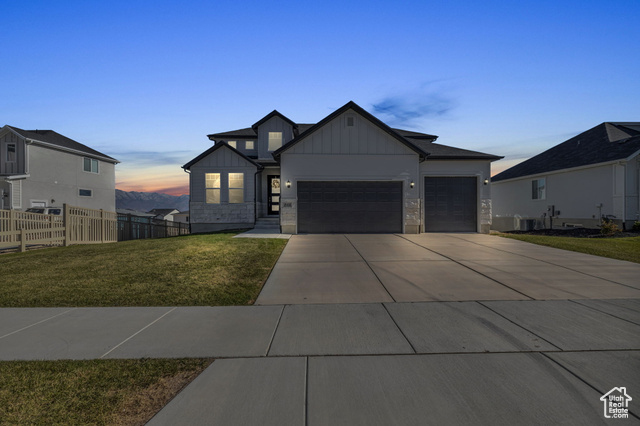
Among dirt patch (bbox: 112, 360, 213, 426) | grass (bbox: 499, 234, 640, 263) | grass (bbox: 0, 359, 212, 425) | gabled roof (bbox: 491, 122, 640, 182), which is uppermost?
gabled roof (bbox: 491, 122, 640, 182)

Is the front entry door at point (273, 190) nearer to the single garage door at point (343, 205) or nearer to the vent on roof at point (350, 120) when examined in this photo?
the single garage door at point (343, 205)

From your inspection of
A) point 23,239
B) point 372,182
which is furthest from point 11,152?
point 372,182

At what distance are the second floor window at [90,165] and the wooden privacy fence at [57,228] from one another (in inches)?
551

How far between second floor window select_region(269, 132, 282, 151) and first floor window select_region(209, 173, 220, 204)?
14.1 feet

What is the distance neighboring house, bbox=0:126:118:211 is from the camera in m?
22.5

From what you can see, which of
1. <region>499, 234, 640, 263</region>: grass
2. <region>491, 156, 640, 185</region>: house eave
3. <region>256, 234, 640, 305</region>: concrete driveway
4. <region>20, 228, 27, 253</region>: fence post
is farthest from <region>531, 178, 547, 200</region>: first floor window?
<region>20, 228, 27, 253</region>: fence post

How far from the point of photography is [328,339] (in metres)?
4.01

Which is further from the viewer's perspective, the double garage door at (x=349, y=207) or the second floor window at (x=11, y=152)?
the second floor window at (x=11, y=152)

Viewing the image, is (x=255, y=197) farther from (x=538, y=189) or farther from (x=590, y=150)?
(x=590, y=150)

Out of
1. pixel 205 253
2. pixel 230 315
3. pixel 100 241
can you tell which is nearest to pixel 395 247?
pixel 205 253

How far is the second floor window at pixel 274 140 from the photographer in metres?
21.9

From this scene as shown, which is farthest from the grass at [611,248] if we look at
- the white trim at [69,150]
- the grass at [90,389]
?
the white trim at [69,150]

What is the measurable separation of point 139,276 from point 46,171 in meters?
23.8

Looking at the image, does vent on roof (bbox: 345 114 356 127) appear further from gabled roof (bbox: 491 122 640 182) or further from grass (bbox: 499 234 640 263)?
gabled roof (bbox: 491 122 640 182)
